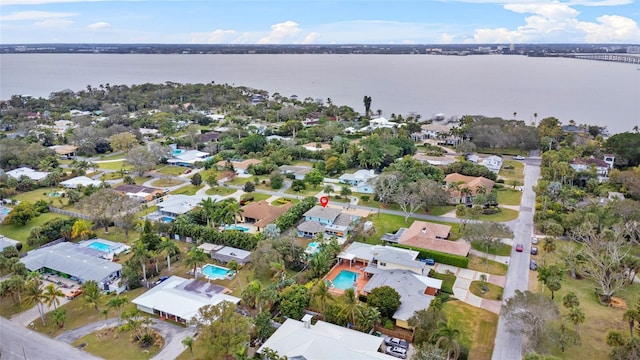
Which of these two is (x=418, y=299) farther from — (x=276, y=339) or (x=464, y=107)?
(x=464, y=107)

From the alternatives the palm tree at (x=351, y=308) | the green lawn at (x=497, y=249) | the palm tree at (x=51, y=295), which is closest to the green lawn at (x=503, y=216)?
the green lawn at (x=497, y=249)

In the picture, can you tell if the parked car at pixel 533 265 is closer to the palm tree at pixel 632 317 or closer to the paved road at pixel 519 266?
the paved road at pixel 519 266

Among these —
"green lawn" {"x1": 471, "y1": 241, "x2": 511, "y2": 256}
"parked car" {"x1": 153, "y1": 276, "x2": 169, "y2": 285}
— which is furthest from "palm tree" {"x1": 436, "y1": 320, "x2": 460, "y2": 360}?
"parked car" {"x1": 153, "y1": 276, "x2": 169, "y2": 285}

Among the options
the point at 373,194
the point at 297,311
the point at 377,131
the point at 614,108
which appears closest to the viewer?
the point at 297,311

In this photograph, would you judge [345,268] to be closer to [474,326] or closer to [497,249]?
[474,326]

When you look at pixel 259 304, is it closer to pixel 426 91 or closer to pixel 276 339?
pixel 276 339

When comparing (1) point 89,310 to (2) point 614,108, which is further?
(2) point 614,108

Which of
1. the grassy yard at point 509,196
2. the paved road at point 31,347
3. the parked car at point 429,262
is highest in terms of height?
the grassy yard at point 509,196

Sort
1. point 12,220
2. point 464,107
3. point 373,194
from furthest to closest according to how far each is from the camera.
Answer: point 464,107 < point 373,194 < point 12,220

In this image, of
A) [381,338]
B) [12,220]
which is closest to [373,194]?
[381,338]
